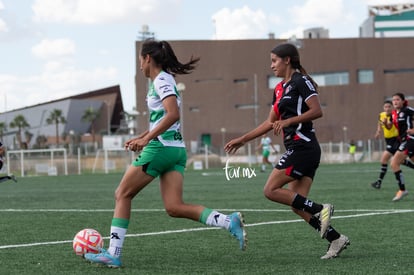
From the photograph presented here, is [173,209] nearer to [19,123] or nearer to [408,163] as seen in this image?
[408,163]

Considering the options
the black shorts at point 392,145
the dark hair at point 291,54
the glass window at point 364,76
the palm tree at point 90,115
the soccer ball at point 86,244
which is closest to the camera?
the soccer ball at point 86,244

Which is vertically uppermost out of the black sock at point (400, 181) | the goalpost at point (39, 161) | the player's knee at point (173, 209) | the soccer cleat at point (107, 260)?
the player's knee at point (173, 209)

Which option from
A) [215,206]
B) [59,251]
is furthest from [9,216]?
[59,251]

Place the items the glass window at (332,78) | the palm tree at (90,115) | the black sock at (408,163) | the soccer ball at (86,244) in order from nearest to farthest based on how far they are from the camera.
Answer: the soccer ball at (86,244) < the black sock at (408,163) < the glass window at (332,78) < the palm tree at (90,115)

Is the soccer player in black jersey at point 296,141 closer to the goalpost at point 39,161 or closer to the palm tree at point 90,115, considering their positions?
the goalpost at point 39,161

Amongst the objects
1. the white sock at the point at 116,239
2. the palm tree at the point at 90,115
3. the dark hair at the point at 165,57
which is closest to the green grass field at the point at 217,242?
the white sock at the point at 116,239

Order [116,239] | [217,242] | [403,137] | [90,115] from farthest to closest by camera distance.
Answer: [90,115] < [403,137] < [217,242] < [116,239]

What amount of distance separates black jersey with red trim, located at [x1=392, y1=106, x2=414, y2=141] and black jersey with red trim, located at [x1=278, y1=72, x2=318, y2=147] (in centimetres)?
862

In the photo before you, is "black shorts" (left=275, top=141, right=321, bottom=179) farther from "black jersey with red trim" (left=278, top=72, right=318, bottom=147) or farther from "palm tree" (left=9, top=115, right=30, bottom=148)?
"palm tree" (left=9, top=115, right=30, bottom=148)

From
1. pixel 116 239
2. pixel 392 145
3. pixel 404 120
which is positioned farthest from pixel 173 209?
pixel 392 145

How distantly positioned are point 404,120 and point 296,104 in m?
8.92

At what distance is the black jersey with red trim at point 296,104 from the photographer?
7.59 meters

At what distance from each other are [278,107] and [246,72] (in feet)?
314

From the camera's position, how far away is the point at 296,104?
7.66 metres
